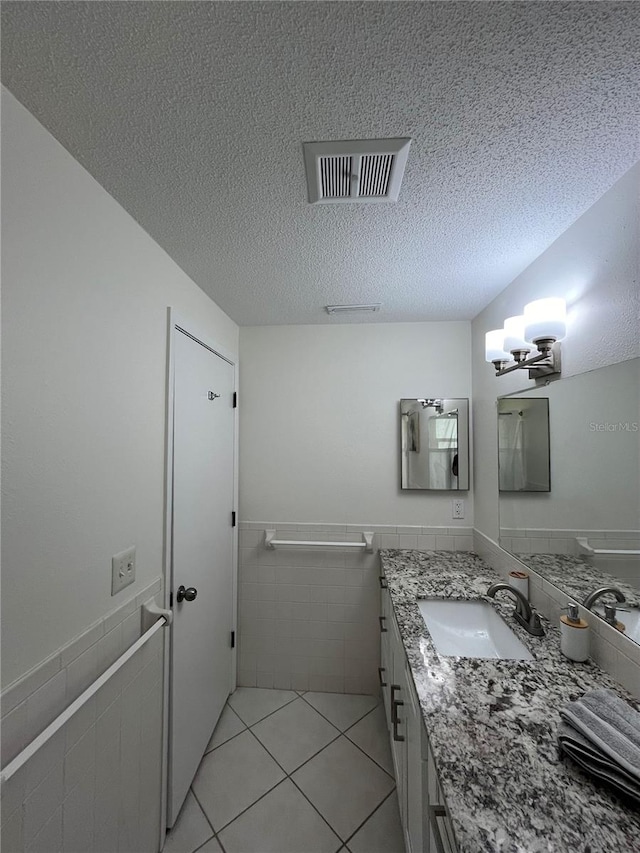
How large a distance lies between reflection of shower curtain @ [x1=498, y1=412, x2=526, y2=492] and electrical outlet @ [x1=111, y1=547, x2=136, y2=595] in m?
1.69

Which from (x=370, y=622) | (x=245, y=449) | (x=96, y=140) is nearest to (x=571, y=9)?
(x=96, y=140)

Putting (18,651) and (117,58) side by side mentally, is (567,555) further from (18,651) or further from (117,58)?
(117,58)

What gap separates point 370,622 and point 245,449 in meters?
1.42

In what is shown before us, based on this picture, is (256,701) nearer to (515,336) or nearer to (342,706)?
(342,706)

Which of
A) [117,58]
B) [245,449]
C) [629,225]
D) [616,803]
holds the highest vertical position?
[117,58]

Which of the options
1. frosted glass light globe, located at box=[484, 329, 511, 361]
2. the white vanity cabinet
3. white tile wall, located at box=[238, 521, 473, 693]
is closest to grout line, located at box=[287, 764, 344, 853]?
the white vanity cabinet

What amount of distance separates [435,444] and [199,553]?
1552 mm

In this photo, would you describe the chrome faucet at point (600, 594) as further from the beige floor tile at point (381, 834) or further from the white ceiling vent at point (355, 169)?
the white ceiling vent at point (355, 169)

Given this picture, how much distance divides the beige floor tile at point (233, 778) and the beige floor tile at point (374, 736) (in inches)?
17.6

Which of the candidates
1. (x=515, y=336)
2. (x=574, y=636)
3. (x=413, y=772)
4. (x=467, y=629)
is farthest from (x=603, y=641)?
(x=515, y=336)

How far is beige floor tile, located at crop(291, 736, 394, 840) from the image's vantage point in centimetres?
147

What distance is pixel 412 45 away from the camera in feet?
2.16

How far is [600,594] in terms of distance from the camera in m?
1.09

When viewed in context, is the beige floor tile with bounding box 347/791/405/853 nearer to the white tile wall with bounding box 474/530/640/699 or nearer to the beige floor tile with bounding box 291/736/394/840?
the beige floor tile with bounding box 291/736/394/840
